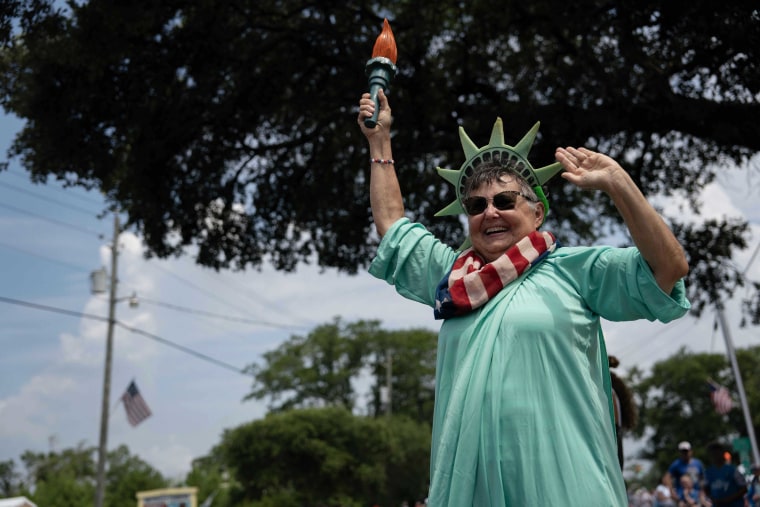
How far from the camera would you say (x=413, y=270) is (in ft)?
10.3

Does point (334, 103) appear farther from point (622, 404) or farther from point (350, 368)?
point (350, 368)

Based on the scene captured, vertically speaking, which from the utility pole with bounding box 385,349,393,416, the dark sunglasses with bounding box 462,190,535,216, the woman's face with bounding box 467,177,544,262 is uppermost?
the utility pole with bounding box 385,349,393,416

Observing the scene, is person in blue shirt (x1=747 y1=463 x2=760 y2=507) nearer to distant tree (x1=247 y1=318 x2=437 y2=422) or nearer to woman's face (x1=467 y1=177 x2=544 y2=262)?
woman's face (x1=467 y1=177 x2=544 y2=262)

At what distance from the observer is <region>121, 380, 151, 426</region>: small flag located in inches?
930

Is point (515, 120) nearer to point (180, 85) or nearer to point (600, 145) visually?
point (600, 145)

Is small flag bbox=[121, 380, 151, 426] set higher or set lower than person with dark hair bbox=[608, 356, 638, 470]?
higher

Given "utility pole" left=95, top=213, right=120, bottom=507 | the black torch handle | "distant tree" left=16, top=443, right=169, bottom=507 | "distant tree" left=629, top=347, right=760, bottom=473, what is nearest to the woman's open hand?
the black torch handle

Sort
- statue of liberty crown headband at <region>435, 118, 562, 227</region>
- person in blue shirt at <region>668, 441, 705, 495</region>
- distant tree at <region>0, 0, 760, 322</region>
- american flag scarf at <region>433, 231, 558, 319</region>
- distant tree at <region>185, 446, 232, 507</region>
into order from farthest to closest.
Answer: distant tree at <region>185, 446, 232, 507</region> → person in blue shirt at <region>668, 441, 705, 495</region> → distant tree at <region>0, 0, 760, 322</region> → statue of liberty crown headband at <region>435, 118, 562, 227</region> → american flag scarf at <region>433, 231, 558, 319</region>

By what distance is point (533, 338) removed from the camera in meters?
2.54

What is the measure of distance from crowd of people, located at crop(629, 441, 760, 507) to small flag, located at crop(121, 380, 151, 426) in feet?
48.4

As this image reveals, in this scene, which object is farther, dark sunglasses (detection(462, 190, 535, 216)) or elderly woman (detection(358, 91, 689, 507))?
dark sunglasses (detection(462, 190, 535, 216))

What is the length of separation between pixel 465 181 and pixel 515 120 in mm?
6320

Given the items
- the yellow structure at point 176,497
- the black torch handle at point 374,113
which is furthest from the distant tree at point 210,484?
the black torch handle at point 374,113

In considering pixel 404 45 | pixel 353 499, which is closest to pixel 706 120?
pixel 404 45
